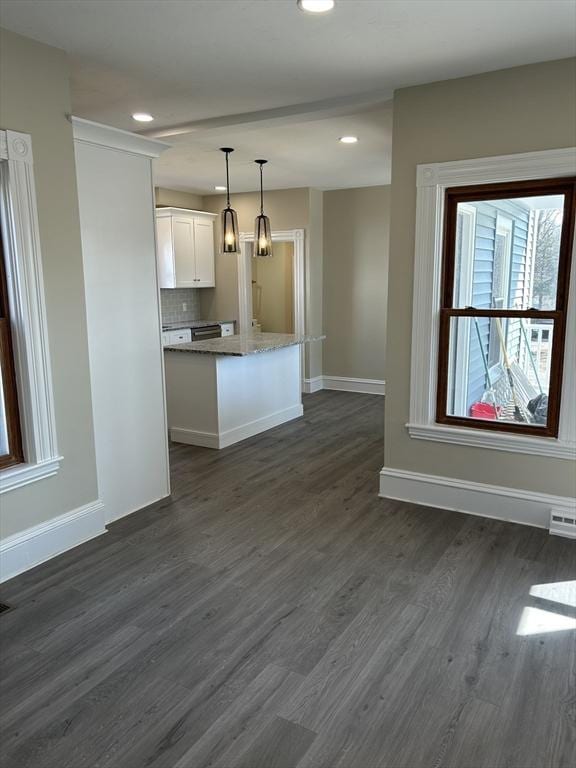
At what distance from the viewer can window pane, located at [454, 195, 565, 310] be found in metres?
3.30

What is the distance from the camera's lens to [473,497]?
3.66m

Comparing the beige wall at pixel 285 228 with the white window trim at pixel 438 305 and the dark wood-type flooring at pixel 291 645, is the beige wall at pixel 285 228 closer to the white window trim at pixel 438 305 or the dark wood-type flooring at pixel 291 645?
the white window trim at pixel 438 305

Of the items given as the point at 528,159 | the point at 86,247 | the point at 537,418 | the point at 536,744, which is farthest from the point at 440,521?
the point at 86,247

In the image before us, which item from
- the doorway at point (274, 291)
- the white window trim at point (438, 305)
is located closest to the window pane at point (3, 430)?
the white window trim at point (438, 305)

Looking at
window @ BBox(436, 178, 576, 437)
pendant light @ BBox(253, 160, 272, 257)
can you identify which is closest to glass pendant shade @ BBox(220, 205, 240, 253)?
pendant light @ BBox(253, 160, 272, 257)

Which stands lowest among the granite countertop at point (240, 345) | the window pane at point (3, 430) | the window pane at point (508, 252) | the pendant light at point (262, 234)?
the window pane at point (3, 430)

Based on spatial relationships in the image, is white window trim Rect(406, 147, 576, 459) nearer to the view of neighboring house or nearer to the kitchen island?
the view of neighboring house

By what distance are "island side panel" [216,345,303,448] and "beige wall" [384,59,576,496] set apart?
6.11ft

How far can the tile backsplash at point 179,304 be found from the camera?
7.69m

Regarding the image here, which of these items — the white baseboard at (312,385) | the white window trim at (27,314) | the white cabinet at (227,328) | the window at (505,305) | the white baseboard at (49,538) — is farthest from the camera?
the white cabinet at (227,328)

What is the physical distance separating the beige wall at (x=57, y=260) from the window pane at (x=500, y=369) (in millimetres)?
2294

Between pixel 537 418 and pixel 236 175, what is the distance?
14.4ft

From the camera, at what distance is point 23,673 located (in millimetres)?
2221

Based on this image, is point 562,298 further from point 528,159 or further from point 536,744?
point 536,744
